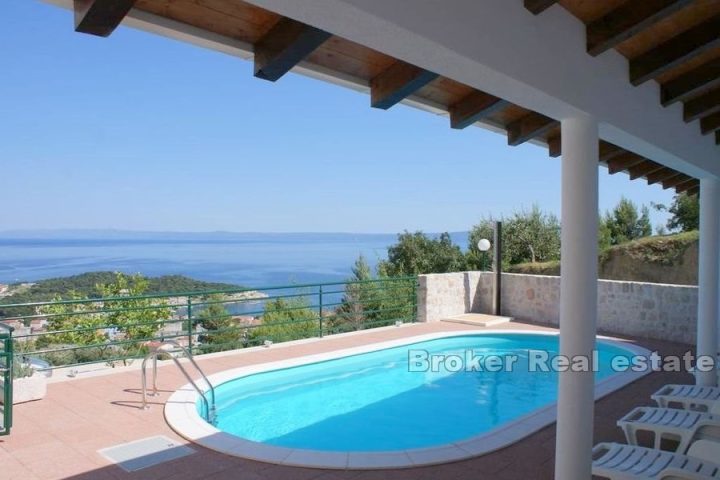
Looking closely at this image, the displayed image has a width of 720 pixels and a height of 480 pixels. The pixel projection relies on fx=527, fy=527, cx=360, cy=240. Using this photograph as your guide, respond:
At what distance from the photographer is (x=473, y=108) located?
354 centimetres

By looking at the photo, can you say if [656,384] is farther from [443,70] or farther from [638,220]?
[638,220]

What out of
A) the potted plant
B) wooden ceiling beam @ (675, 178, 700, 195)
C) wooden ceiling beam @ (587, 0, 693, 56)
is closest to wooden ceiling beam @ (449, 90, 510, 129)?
wooden ceiling beam @ (587, 0, 693, 56)

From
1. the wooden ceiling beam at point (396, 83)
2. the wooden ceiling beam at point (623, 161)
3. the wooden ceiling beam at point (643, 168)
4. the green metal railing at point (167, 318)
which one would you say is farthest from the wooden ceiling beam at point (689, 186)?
the wooden ceiling beam at point (396, 83)

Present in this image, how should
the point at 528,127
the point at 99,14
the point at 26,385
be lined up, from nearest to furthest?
the point at 99,14 < the point at 528,127 < the point at 26,385

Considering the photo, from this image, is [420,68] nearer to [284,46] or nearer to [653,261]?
[284,46]

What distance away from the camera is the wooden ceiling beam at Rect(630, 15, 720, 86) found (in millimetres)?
3000

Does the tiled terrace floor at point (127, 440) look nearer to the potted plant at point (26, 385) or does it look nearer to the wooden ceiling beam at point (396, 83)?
the potted plant at point (26, 385)

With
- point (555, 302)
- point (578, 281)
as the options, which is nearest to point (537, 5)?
point (578, 281)

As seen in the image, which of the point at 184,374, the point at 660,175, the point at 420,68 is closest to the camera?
the point at 420,68

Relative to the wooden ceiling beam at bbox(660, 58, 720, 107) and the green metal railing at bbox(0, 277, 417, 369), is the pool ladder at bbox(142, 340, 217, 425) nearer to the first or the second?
the green metal railing at bbox(0, 277, 417, 369)

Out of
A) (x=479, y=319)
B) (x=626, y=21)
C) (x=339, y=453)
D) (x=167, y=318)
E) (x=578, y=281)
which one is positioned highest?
(x=626, y=21)

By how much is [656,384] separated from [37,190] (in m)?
48.5

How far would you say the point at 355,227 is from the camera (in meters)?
54.3

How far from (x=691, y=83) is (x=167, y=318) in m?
10.2
